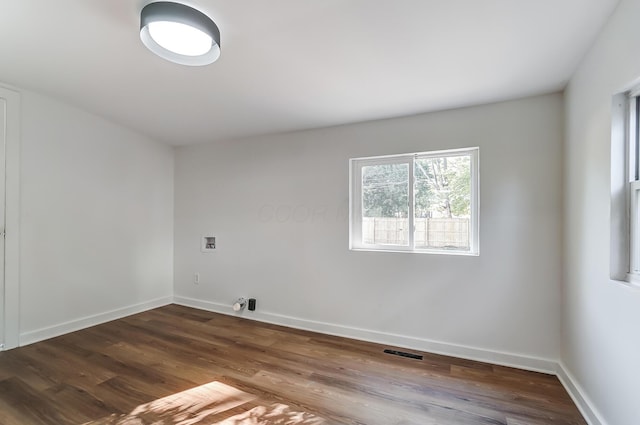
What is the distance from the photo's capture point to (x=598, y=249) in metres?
1.70

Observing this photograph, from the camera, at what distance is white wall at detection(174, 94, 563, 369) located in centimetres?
232

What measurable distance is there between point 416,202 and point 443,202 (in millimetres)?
236

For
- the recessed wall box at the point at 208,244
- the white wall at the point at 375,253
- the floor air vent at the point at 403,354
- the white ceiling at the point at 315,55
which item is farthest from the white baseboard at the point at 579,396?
the recessed wall box at the point at 208,244

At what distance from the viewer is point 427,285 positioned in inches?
105

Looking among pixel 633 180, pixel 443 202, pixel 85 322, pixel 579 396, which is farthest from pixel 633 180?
pixel 85 322

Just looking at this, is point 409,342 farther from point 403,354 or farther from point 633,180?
point 633,180

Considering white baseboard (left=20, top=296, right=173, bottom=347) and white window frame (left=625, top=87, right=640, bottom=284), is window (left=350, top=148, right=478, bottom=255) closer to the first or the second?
white window frame (left=625, top=87, right=640, bottom=284)

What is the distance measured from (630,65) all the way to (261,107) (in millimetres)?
2467

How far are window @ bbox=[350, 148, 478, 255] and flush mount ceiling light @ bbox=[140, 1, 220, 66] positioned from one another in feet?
5.63

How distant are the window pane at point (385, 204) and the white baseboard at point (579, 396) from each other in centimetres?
144

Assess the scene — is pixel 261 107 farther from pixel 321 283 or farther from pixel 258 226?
pixel 321 283

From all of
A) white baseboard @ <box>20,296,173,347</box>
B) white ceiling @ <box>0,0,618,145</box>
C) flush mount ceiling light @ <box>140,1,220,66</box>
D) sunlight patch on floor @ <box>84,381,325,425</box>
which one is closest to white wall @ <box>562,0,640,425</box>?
white ceiling @ <box>0,0,618,145</box>

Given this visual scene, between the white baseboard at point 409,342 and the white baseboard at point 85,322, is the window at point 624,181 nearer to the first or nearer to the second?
the white baseboard at point 409,342

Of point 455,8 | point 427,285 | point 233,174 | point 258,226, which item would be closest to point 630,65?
point 455,8
